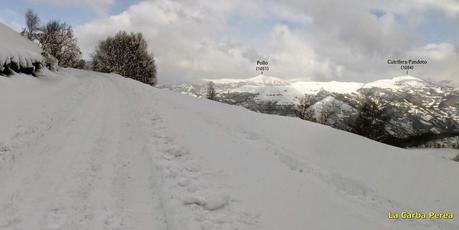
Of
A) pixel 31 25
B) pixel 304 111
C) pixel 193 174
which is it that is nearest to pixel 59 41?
pixel 31 25

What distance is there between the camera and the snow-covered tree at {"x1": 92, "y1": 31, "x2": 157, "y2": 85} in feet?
237

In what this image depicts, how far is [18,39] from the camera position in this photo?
36438 millimetres

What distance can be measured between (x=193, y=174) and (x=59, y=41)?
73.4m

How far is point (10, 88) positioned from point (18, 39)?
19357mm

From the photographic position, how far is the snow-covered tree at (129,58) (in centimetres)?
7236

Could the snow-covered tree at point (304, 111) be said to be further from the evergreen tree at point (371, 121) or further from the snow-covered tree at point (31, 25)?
the snow-covered tree at point (31, 25)

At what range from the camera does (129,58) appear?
239 ft

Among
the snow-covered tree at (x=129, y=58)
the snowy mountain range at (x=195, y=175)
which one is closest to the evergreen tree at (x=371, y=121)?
the snowy mountain range at (x=195, y=175)

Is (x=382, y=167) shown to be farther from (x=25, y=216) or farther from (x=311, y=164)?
(x=25, y=216)

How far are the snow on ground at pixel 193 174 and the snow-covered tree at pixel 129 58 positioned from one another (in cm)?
5600

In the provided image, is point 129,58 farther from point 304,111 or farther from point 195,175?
point 195,175

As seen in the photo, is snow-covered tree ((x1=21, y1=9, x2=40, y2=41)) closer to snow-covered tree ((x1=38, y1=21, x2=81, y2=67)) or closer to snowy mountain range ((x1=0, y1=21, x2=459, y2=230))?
snow-covered tree ((x1=38, y1=21, x2=81, y2=67))

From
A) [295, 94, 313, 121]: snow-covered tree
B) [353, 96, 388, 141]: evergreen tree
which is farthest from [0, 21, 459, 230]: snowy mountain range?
[295, 94, 313, 121]: snow-covered tree

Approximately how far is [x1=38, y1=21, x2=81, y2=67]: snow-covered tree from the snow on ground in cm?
6218
